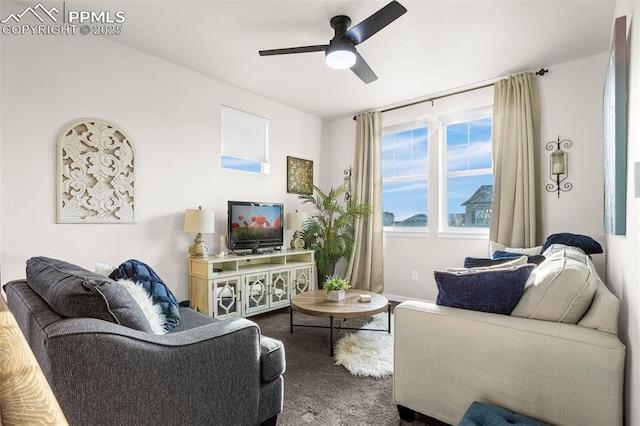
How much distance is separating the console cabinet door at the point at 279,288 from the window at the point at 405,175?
5.47 feet

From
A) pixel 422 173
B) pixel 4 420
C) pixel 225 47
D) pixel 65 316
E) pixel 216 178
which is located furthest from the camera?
pixel 422 173

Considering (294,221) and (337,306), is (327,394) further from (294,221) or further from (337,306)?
(294,221)

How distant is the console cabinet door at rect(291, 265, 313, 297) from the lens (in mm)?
3900

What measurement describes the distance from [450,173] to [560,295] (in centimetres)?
279

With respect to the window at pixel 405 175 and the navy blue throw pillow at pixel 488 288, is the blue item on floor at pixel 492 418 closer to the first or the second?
the navy blue throw pillow at pixel 488 288

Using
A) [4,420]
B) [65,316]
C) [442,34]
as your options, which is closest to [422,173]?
[442,34]

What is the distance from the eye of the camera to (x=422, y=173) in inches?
165

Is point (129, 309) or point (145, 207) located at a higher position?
point (145, 207)

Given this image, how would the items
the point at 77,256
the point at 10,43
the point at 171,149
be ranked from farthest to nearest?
the point at 171,149
the point at 77,256
the point at 10,43

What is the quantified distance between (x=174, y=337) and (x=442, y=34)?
292cm

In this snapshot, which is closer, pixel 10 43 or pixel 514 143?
pixel 10 43

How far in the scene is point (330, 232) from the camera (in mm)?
4352

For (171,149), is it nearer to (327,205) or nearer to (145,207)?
(145,207)

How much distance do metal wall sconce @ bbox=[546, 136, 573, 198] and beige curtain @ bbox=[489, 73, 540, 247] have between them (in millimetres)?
142
